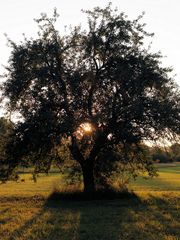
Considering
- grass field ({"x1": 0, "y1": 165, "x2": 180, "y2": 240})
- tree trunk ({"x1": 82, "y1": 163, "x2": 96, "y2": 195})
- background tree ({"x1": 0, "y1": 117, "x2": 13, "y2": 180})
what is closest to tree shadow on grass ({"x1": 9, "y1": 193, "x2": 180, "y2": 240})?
grass field ({"x1": 0, "y1": 165, "x2": 180, "y2": 240})

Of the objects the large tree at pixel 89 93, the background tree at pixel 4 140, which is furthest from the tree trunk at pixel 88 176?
the background tree at pixel 4 140

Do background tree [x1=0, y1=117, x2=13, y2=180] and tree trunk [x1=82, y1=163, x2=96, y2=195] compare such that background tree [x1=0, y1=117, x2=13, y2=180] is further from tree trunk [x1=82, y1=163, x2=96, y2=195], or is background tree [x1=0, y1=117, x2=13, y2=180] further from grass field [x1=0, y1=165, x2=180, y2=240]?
tree trunk [x1=82, y1=163, x2=96, y2=195]

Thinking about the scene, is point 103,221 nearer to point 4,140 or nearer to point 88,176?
point 88,176

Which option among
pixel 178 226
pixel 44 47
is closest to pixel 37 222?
pixel 178 226

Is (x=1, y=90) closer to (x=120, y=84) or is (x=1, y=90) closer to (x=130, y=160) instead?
(x=120, y=84)

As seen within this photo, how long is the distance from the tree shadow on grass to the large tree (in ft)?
14.9

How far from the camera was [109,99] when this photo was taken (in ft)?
94.3

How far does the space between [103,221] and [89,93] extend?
39.8ft

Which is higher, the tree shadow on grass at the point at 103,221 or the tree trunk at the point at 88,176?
the tree trunk at the point at 88,176

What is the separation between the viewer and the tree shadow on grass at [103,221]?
16656 mm

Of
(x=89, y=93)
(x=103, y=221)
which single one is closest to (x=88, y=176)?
(x=89, y=93)

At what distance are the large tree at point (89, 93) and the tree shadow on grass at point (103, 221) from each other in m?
4.55

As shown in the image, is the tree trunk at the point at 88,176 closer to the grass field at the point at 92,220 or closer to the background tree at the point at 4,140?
the grass field at the point at 92,220

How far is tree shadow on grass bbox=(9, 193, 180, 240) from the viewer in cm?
1666
